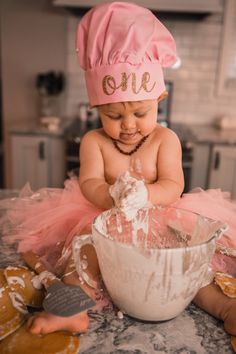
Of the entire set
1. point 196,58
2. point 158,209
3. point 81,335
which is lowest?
point 81,335

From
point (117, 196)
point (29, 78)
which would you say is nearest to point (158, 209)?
point (117, 196)

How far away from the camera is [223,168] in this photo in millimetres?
2150

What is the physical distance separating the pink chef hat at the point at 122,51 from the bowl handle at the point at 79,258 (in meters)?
0.30

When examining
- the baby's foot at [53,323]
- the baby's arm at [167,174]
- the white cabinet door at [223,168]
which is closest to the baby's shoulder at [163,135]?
the baby's arm at [167,174]

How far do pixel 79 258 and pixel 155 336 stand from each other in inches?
5.9

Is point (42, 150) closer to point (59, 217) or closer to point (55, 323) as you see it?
point (59, 217)

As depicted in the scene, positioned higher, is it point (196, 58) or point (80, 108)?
point (196, 58)

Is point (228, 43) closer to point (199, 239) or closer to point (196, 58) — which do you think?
point (196, 58)

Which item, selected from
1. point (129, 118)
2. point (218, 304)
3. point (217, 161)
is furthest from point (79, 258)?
point (217, 161)

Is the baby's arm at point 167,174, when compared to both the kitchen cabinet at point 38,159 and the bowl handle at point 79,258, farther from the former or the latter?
the kitchen cabinet at point 38,159

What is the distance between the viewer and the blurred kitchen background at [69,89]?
2211 millimetres

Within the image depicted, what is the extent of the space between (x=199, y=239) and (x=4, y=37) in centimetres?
251

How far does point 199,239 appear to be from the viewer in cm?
54

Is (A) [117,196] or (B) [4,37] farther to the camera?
(B) [4,37]
